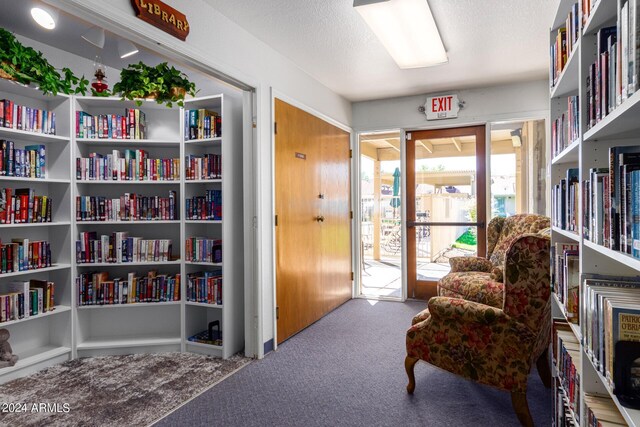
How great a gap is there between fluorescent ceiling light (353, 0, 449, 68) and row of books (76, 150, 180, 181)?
1.88 m

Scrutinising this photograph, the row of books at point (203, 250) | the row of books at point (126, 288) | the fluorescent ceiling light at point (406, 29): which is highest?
the fluorescent ceiling light at point (406, 29)

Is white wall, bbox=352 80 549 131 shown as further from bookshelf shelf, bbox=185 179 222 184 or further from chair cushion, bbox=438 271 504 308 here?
bookshelf shelf, bbox=185 179 222 184

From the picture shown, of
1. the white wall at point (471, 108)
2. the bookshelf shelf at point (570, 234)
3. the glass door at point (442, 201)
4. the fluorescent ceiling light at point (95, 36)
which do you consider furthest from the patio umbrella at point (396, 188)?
the fluorescent ceiling light at point (95, 36)

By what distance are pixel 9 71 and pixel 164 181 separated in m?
1.21

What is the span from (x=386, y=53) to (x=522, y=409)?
2.79 metres

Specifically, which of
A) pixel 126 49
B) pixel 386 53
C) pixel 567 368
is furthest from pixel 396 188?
pixel 567 368

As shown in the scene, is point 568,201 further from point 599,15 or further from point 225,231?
point 225,231

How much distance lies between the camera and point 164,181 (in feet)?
10.7

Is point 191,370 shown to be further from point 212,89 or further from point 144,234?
point 212,89

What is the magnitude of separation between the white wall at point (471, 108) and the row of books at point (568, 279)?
2998 millimetres

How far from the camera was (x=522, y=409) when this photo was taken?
6.63 ft

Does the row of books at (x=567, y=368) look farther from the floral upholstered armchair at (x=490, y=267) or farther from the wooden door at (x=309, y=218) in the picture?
the wooden door at (x=309, y=218)

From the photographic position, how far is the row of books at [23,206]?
108 inches

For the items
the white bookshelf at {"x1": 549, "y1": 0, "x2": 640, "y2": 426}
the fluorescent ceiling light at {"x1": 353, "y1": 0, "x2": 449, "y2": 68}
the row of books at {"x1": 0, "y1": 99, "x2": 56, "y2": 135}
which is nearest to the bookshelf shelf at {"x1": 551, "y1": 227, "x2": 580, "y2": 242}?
the white bookshelf at {"x1": 549, "y1": 0, "x2": 640, "y2": 426}
